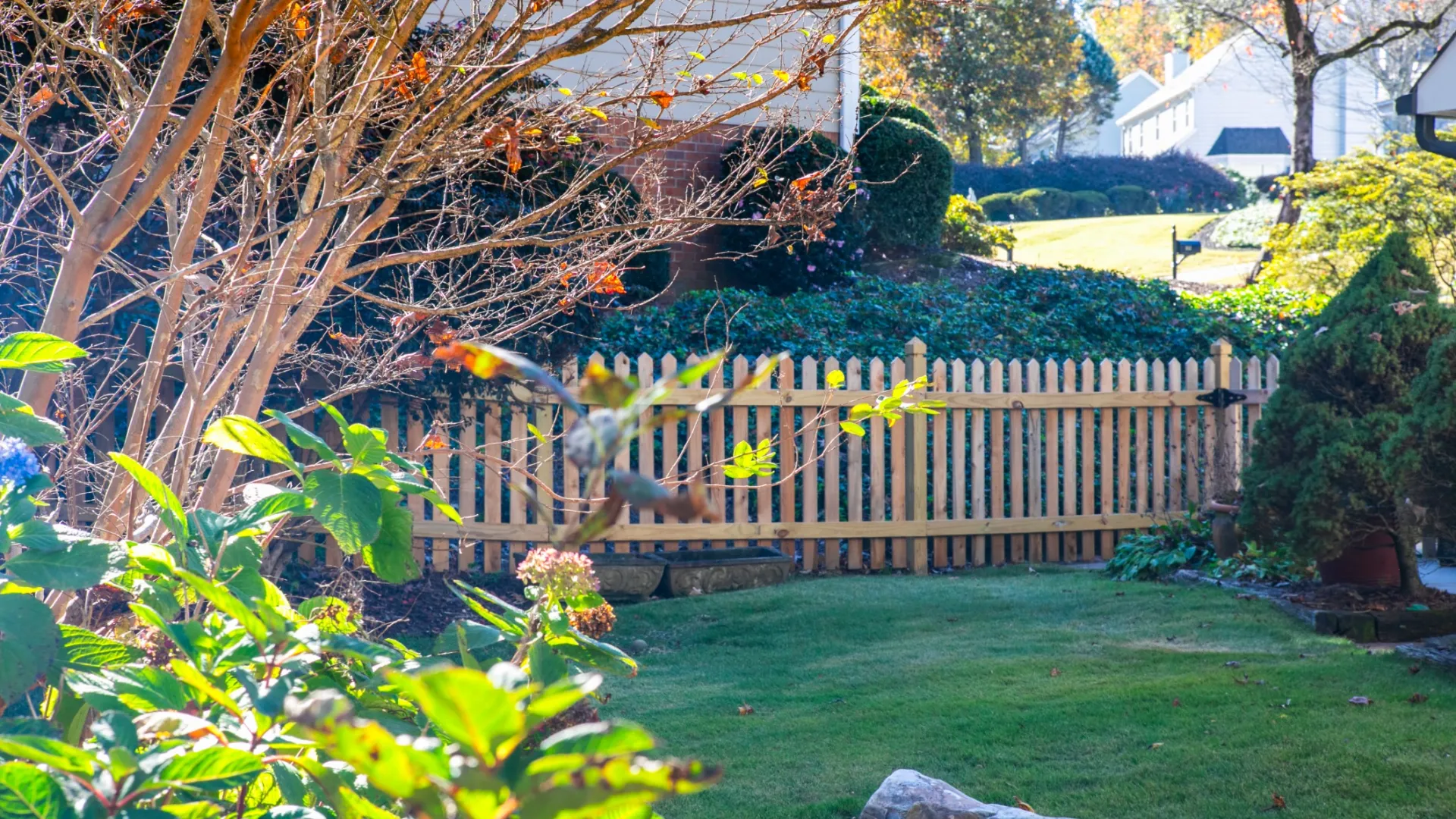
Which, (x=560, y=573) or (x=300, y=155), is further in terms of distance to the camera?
(x=300, y=155)

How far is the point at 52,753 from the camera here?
86 centimetres

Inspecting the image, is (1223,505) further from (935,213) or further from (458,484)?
(935,213)

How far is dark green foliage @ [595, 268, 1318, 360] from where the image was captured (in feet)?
31.9

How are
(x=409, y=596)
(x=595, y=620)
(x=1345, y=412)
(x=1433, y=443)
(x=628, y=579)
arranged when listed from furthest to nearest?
(x=628, y=579), (x=409, y=596), (x=1345, y=412), (x=1433, y=443), (x=595, y=620)

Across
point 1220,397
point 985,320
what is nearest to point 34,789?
point 1220,397

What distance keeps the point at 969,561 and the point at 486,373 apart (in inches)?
318

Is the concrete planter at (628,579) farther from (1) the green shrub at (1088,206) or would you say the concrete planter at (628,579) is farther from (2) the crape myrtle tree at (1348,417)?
(1) the green shrub at (1088,206)

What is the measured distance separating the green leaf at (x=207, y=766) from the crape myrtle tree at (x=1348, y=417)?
6.01 metres

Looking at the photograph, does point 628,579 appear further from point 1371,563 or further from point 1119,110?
point 1119,110

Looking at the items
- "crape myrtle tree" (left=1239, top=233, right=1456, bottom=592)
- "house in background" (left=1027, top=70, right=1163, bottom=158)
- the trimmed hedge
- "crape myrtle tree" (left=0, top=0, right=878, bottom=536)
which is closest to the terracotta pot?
"crape myrtle tree" (left=1239, top=233, right=1456, bottom=592)

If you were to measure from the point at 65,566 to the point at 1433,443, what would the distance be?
5210 millimetres

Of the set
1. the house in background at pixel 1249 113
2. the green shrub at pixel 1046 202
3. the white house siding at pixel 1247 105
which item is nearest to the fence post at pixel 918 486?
the green shrub at pixel 1046 202

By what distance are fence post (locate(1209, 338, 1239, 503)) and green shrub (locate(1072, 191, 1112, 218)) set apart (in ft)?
89.4

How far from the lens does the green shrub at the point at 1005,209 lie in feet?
109
